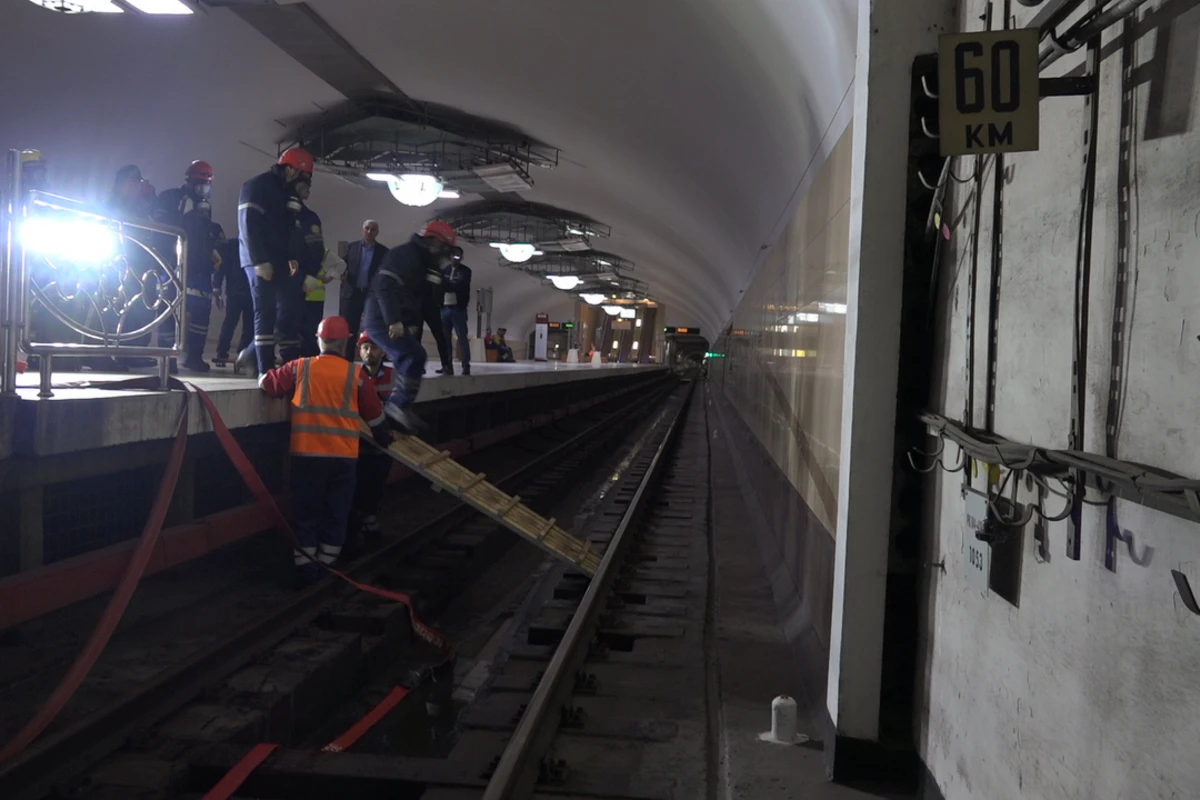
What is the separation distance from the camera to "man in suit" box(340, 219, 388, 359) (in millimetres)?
8750

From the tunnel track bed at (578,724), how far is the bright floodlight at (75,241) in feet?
9.75

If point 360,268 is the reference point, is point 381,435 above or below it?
below

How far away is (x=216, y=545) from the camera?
20.5 feet

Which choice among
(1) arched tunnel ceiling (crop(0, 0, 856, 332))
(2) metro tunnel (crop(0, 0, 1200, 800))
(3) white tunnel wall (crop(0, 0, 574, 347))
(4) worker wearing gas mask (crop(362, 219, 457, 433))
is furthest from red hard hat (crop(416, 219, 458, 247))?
(3) white tunnel wall (crop(0, 0, 574, 347))

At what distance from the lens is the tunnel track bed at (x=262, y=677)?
3.71 meters

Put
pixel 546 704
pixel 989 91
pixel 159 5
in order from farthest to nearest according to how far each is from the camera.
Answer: pixel 159 5
pixel 546 704
pixel 989 91

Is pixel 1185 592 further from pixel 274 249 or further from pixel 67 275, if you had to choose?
pixel 274 249

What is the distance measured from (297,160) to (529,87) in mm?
4861

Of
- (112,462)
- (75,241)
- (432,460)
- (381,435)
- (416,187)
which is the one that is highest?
(416,187)

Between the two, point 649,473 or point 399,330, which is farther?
point 649,473

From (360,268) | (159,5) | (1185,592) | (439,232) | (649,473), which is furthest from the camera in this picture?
(649,473)

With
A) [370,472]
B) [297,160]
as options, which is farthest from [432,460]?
[297,160]

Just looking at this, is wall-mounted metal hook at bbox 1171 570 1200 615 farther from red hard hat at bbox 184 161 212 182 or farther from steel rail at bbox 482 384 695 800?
red hard hat at bbox 184 161 212 182

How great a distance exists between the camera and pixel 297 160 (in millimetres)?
6871
